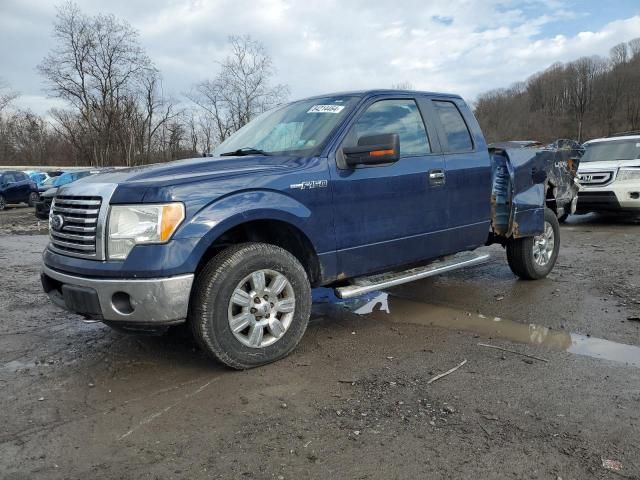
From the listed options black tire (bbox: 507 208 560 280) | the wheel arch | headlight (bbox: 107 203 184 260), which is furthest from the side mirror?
black tire (bbox: 507 208 560 280)

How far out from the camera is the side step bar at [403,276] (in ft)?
12.9

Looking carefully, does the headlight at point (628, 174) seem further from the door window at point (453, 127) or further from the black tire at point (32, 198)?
the black tire at point (32, 198)

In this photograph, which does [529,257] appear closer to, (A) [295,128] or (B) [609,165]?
(A) [295,128]

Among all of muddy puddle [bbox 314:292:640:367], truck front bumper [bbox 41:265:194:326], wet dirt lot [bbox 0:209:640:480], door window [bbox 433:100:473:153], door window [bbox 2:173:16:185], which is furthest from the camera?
door window [bbox 2:173:16:185]

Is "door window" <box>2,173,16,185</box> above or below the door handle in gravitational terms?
above

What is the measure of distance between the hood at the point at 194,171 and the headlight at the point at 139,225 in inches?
6.3

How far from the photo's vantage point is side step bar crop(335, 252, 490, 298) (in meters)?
3.92

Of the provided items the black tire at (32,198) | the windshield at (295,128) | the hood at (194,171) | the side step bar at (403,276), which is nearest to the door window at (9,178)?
the black tire at (32,198)

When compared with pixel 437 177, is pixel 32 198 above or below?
below

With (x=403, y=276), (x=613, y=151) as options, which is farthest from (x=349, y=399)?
(x=613, y=151)

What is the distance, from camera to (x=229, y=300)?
3328 millimetres

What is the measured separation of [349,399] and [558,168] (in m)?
4.53

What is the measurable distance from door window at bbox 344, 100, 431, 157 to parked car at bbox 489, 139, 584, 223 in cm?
141

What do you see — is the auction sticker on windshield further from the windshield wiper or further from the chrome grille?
the chrome grille
